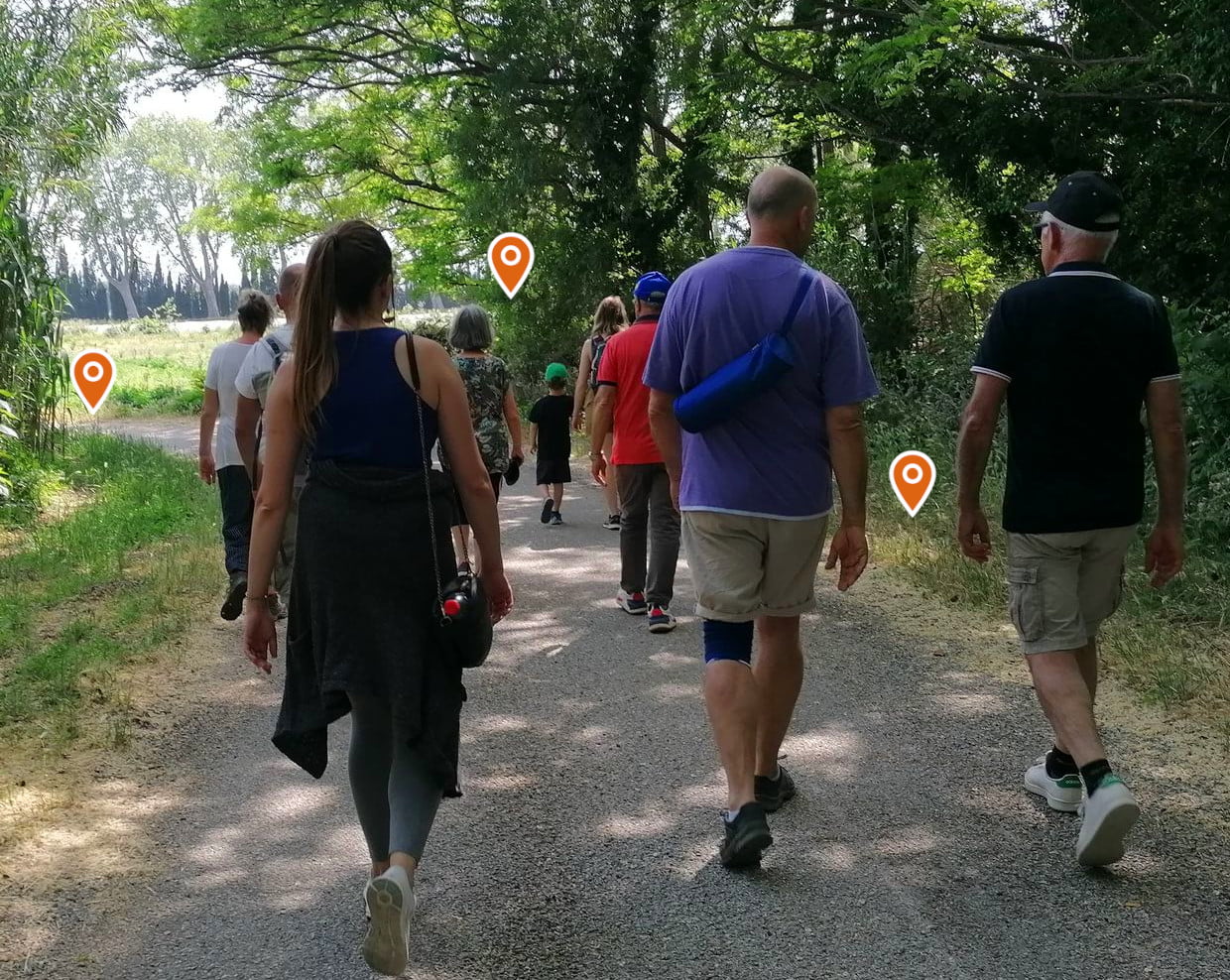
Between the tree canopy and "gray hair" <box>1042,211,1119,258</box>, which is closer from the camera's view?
"gray hair" <box>1042,211,1119,258</box>

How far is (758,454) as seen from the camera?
4.21m

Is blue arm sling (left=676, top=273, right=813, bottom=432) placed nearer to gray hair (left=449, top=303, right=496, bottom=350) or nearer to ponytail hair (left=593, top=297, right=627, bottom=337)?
gray hair (left=449, top=303, right=496, bottom=350)

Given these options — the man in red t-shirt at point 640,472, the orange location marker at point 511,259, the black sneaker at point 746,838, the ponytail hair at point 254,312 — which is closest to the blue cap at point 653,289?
the man in red t-shirt at point 640,472

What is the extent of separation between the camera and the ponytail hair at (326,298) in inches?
134

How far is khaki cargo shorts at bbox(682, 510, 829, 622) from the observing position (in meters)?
4.23

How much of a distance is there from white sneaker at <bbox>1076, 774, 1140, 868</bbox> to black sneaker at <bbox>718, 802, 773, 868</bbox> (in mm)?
949

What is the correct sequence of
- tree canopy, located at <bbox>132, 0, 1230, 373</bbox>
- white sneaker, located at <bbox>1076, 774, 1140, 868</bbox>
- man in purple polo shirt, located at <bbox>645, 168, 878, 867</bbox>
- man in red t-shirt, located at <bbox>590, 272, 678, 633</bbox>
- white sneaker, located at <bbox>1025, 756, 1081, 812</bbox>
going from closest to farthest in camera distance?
white sneaker, located at <bbox>1076, 774, 1140, 868</bbox> < man in purple polo shirt, located at <bbox>645, 168, 878, 867</bbox> < white sneaker, located at <bbox>1025, 756, 1081, 812</bbox> < man in red t-shirt, located at <bbox>590, 272, 678, 633</bbox> < tree canopy, located at <bbox>132, 0, 1230, 373</bbox>

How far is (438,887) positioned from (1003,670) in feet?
11.3

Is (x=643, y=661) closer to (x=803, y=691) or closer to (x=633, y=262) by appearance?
(x=803, y=691)

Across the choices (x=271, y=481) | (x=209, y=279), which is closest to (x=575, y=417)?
(x=271, y=481)

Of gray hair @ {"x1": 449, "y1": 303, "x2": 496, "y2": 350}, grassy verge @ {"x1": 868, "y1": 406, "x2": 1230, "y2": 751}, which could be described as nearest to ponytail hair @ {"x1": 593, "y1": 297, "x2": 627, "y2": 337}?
gray hair @ {"x1": 449, "y1": 303, "x2": 496, "y2": 350}

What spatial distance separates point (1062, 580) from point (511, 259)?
60.7 feet

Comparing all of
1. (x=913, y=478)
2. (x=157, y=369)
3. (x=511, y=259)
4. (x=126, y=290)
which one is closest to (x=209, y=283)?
(x=126, y=290)

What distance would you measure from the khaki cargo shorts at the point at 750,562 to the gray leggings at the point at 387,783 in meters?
1.12
